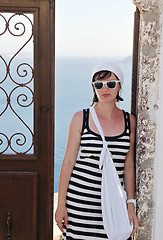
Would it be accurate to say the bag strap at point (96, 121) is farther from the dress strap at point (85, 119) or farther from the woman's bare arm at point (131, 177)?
the woman's bare arm at point (131, 177)

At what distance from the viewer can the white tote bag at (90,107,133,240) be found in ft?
7.80

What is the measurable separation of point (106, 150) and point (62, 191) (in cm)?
43

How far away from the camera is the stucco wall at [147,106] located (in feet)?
8.39

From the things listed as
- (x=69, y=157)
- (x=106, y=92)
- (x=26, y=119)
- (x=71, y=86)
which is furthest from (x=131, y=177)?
(x=71, y=86)

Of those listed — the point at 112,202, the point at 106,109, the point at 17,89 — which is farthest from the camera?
the point at 17,89

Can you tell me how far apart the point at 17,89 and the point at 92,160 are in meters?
1.07

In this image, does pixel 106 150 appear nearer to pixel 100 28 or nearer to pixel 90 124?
pixel 90 124

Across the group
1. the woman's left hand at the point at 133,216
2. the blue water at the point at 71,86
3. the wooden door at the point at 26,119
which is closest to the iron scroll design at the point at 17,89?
the wooden door at the point at 26,119

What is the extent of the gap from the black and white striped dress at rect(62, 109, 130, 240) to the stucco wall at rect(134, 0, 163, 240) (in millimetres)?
241

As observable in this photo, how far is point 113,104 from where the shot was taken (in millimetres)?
2553

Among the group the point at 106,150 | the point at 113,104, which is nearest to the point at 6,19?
the point at 113,104

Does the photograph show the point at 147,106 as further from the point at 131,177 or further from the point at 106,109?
the point at 131,177

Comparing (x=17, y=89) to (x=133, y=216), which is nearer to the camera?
(x=133, y=216)

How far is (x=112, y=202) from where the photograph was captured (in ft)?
7.93
